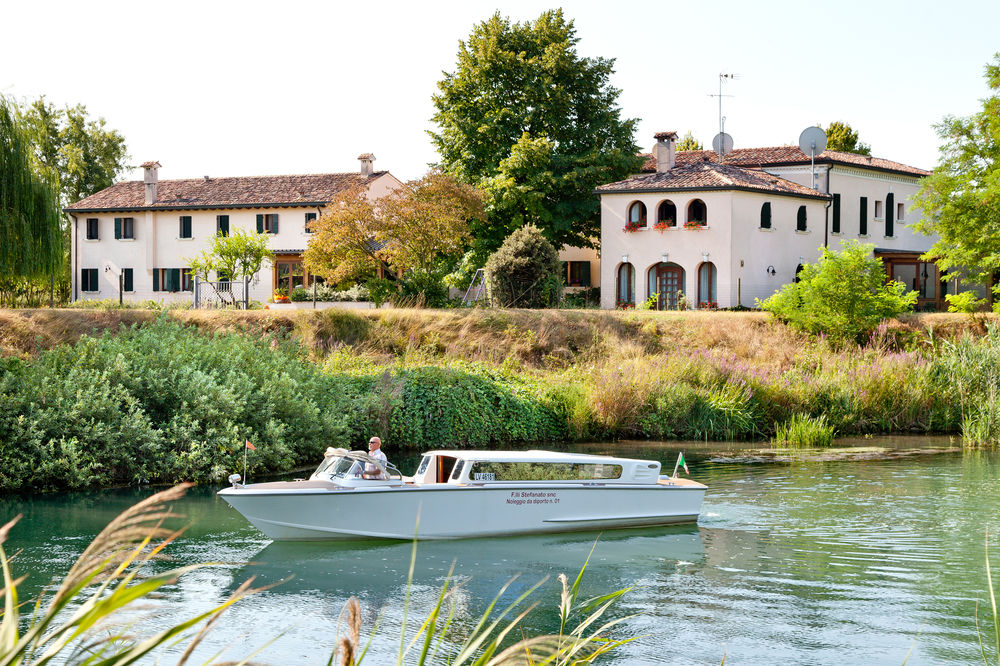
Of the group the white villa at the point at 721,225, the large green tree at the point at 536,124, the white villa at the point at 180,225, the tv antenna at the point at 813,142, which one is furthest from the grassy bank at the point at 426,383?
the white villa at the point at 180,225

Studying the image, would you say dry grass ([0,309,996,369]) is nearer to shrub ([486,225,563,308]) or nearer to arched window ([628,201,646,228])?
shrub ([486,225,563,308])

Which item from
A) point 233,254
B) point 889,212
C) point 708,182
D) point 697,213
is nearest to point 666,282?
point 697,213

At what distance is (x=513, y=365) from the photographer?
3478cm

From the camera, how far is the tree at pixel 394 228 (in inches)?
1651

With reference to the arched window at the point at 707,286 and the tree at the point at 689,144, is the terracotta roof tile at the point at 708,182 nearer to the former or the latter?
the arched window at the point at 707,286

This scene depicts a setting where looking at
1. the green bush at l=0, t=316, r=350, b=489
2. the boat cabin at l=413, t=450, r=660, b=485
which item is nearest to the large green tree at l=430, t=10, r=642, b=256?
the green bush at l=0, t=316, r=350, b=489

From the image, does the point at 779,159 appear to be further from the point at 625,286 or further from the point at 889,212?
the point at 625,286

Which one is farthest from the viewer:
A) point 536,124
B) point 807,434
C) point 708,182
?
point 536,124

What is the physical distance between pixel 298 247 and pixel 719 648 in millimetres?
Answer: 49947

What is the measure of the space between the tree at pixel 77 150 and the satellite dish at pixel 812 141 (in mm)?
47361

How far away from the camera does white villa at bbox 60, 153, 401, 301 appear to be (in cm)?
5919

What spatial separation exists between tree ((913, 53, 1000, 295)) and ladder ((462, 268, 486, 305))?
18688 mm

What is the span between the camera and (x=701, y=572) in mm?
15023

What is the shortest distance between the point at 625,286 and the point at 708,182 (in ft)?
19.6
